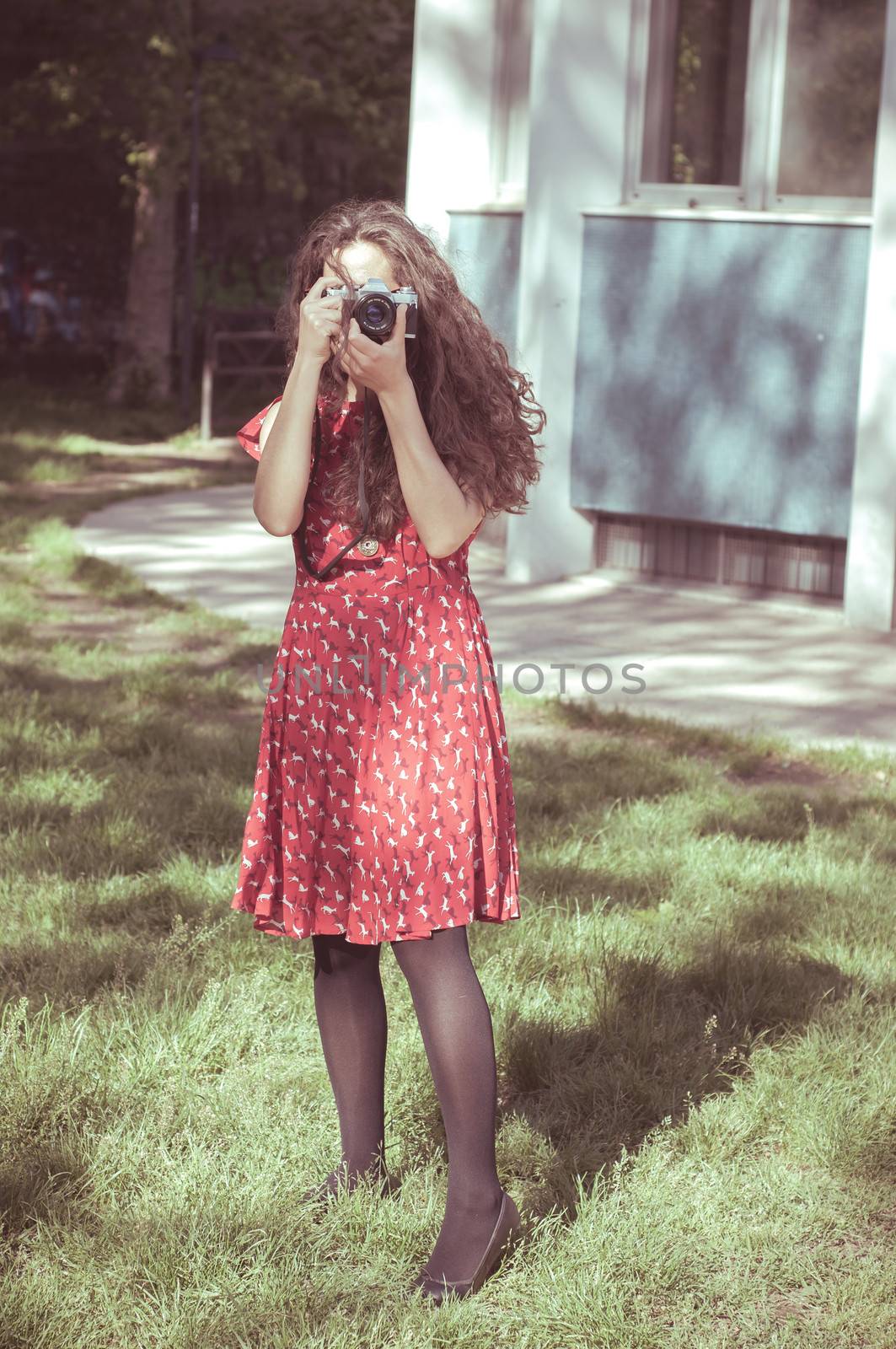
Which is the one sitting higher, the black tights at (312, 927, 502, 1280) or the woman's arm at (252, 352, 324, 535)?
the woman's arm at (252, 352, 324, 535)

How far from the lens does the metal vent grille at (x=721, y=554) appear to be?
8469mm

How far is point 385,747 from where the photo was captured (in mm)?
2770

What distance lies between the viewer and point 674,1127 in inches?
133

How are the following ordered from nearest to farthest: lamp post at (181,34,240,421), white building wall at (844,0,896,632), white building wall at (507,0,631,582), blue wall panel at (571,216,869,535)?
white building wall at (844,0,896,632) < blue wall panel at (571,216,869,535) < white building wall at (507,0,631,582) < lamp post at (181,34,240,421)

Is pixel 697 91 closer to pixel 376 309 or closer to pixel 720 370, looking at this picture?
pixel 720 370

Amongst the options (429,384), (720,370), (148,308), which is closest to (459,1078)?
(429,384)

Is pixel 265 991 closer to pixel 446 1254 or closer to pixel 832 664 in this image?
pixel 446 1254

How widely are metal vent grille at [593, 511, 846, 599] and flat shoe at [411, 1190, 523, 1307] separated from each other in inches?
235

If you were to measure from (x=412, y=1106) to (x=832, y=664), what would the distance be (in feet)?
14.5

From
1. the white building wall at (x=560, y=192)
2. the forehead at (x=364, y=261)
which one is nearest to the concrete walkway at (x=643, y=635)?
the white building wall at (x=560, y=192)

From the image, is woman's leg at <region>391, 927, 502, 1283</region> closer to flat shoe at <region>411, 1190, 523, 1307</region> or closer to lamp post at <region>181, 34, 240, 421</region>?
flat shoe at <region>411, 1190, 523, 1307</region>

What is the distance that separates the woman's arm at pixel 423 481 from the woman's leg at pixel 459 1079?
634 millimetres

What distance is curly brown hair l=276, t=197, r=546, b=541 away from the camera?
277 centimetres

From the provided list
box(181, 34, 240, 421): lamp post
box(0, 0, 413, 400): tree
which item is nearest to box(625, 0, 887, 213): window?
box(181, 34, 240, 421): lamp post
